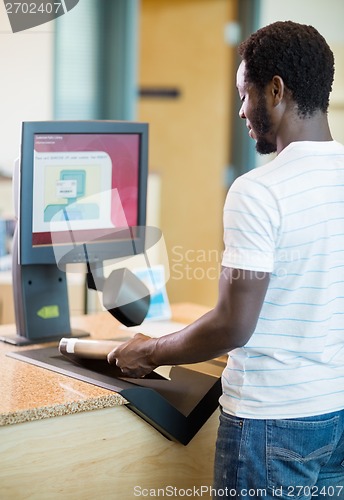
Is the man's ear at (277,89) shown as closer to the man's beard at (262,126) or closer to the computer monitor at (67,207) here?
the man's beard at (262,126)

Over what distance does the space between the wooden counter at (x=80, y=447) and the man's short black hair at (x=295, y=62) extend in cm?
67

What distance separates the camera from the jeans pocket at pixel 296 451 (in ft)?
4.42

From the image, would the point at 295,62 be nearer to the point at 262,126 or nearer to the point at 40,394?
the point at 262,126

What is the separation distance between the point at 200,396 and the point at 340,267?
0.45m

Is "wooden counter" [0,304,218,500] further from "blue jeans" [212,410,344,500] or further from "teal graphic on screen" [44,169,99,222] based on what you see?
"teal graphic on screen" [44,169,99,222]

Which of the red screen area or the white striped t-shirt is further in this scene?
the red screen area

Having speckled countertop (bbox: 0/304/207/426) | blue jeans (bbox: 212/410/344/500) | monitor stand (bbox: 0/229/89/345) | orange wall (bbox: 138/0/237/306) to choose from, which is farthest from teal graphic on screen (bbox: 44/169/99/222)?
orange wall (bbox: 138/0/237/306)

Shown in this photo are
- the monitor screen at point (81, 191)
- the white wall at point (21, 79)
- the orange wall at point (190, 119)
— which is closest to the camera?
the monitor screen at point (81, 191)

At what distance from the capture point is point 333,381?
140cm

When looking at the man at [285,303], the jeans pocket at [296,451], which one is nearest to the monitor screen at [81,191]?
the man at [285,303]

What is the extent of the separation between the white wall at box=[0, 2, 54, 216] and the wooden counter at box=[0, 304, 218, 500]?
7.74ft

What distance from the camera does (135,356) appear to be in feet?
5.05

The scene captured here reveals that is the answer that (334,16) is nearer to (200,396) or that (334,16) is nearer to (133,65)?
(133,65)

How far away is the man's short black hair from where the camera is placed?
133cm
